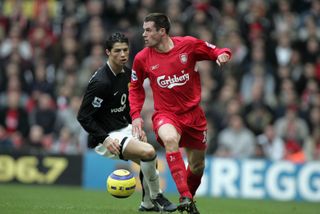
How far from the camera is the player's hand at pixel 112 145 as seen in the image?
10391mm

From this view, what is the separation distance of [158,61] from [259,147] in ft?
25.0

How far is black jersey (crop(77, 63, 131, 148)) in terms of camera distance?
1048cm

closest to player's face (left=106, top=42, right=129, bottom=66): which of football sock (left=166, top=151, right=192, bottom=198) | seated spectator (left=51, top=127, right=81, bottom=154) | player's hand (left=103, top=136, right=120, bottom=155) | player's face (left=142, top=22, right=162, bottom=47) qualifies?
player's face (left=142, top=22, right=162, bottom=47)

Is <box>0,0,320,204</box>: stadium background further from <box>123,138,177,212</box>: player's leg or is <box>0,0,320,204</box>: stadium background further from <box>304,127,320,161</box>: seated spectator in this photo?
<box>123,138,177,212</box>: player's leg

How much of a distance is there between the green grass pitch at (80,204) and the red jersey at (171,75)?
1.50 meters

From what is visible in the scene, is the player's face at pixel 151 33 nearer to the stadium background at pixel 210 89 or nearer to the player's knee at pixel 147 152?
the player's knee at pixel 147 152

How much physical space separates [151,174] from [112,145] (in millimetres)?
636

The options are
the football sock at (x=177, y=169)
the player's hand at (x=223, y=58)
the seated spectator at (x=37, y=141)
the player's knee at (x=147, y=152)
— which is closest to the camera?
the football sock at (x=177, y=169)

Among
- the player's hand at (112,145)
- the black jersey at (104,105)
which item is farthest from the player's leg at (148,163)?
the black jersey at (104,105)

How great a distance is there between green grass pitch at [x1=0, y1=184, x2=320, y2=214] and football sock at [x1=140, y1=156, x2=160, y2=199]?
412mm

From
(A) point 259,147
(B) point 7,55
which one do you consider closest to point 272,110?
(A) point 259,147

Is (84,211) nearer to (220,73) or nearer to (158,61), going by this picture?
(158,61)

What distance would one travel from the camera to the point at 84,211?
1048 centimetres

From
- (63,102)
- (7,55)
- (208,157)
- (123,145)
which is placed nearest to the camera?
(123,145)
